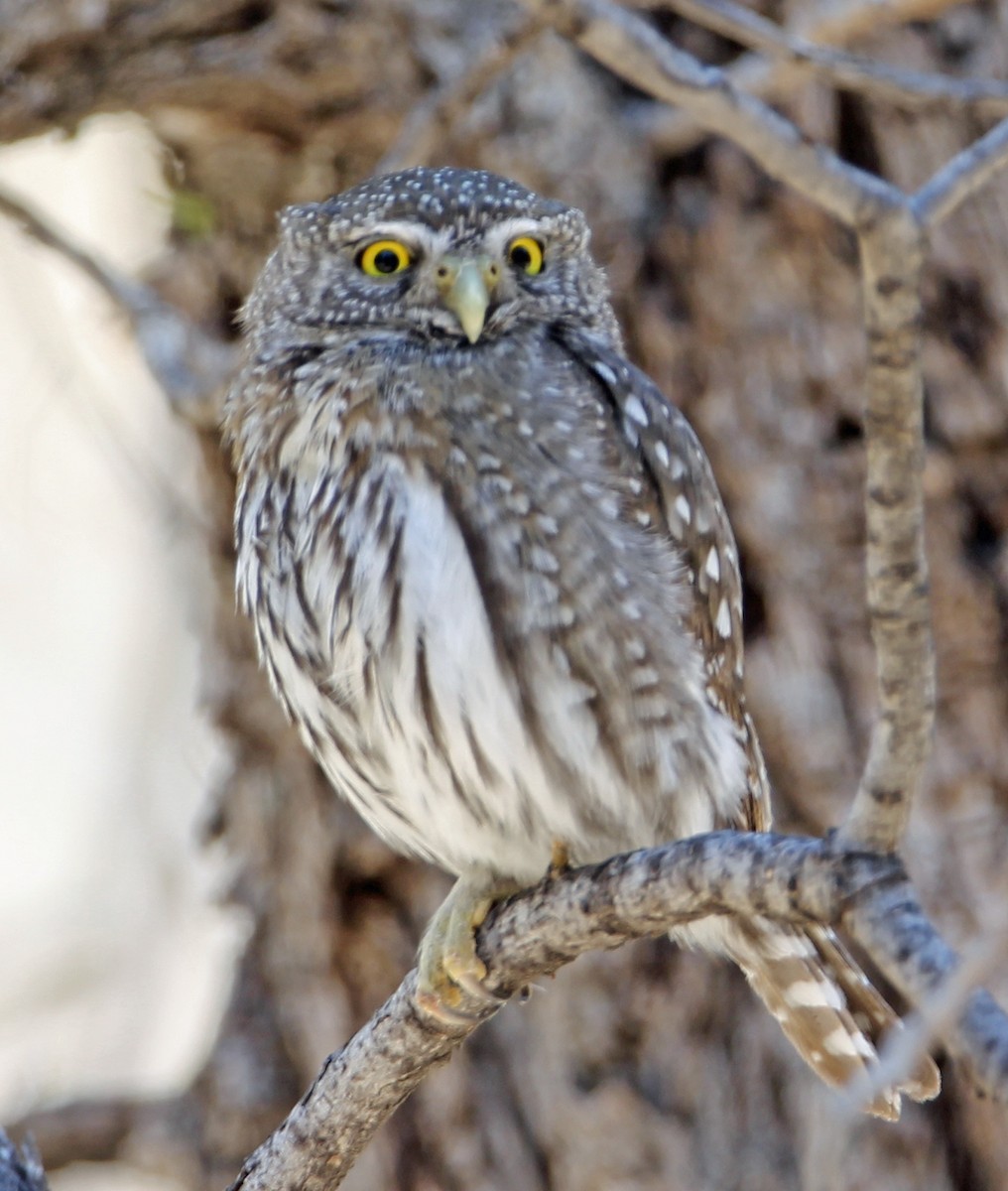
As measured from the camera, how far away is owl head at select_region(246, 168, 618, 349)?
328 cm

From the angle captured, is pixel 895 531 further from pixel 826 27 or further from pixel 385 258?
pixel 826 27

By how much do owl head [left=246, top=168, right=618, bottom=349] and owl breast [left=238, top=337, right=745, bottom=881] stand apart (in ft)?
0.37

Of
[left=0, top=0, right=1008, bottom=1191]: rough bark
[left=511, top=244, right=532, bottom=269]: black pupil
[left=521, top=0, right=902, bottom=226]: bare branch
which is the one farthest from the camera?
[left=0, top=0, right=1008, bottom=1191]: rough bark

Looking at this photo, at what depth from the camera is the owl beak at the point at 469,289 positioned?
10.2ft

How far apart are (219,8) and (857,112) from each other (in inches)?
65.3

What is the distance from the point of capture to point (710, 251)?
425cm

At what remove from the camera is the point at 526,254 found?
3391mm

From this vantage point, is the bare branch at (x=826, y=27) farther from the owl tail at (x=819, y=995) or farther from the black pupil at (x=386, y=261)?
the owl tail at (x=819, y=995)

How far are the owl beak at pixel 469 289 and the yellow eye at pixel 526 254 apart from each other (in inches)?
3.1

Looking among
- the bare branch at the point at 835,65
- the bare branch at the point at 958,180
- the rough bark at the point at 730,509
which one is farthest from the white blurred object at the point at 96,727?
the bare branch at the point at 958,180

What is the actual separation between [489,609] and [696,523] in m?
0.55

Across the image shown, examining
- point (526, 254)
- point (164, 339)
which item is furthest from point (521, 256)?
point (164, 339)

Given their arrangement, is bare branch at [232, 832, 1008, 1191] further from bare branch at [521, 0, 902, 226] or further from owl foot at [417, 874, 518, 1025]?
bare branch at [521, 0, 902, 226]

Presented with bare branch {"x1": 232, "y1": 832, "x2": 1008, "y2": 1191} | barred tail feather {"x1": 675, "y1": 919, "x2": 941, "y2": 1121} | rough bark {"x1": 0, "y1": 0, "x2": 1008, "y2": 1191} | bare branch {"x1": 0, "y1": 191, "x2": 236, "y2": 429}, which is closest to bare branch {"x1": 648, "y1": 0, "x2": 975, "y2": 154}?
rough bark {"x1": 0, "y1": 0, "x2": 1008, "y2": 1191}
